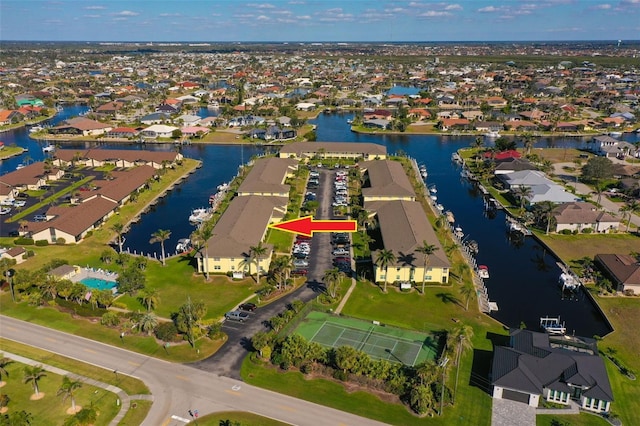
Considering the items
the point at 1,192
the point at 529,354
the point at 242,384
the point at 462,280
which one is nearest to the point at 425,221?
the point at 462,280

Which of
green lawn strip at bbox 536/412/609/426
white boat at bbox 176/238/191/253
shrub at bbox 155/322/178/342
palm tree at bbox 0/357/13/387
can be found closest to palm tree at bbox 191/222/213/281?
white boat at bbox 176/238/191/253

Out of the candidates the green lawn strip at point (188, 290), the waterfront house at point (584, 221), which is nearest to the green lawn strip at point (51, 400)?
the green lawn strip at point (188, 290)

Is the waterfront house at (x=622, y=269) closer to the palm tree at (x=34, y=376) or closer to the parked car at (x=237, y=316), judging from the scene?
the parked car at (x=237, y=316)

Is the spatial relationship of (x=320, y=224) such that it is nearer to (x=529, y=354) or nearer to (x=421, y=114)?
(x=529, y=354)

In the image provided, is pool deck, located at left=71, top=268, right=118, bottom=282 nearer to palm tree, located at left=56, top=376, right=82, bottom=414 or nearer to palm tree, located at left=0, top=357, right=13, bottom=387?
palm tree, located at left=0, top=357, right=13, bottom=387

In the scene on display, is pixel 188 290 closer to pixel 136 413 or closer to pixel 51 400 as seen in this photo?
pixel 51 400

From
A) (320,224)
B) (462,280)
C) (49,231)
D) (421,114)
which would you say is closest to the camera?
(462,280)
